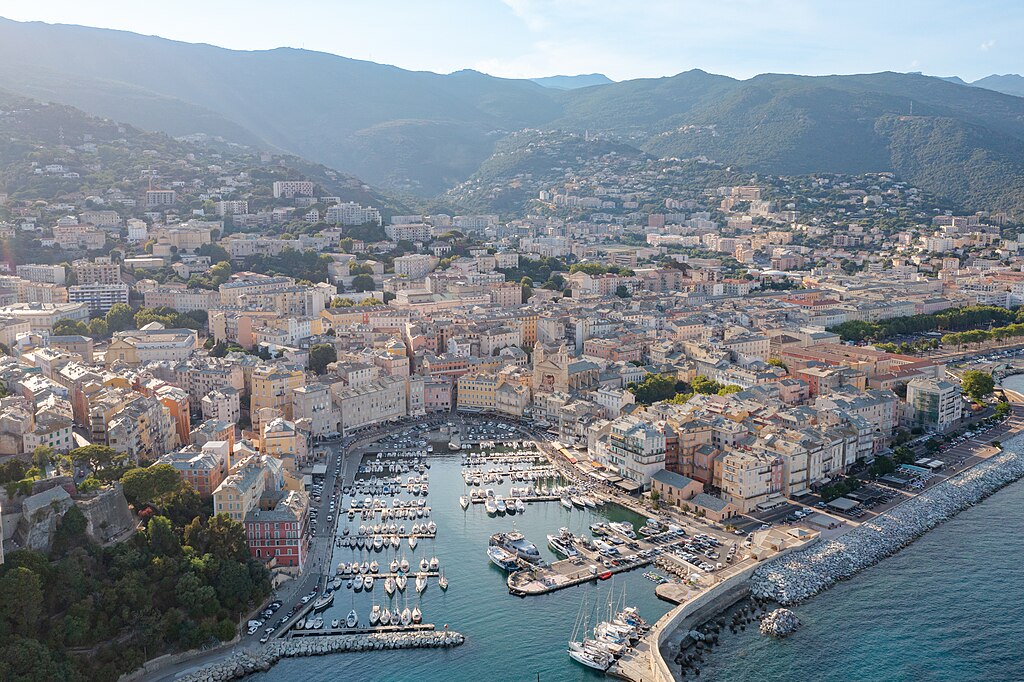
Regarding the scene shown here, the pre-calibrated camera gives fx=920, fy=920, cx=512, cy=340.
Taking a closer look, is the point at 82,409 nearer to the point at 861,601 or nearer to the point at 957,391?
the point at 861,601

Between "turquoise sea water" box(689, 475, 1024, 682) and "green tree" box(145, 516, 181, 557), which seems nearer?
"turquoise sea water" box(689, 475, 1024, 682)

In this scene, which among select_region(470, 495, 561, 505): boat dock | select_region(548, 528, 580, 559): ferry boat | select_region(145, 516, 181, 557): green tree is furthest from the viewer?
select_region(470, 495, 561, 505): boat dock

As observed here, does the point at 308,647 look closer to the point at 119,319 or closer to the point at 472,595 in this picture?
the point at 472,595

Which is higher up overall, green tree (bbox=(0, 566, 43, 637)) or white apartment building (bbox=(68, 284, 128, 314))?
white apartment building (bbox=(68, 284, 128, 314))

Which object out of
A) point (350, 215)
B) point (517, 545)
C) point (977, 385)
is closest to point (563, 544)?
point (517, 545)

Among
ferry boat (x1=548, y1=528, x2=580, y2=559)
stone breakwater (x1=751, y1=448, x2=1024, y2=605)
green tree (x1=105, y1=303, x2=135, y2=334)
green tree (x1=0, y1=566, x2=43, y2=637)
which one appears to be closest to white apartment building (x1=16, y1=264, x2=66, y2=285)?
green tree (x1=105, y1=303, x2=135, y2=334)

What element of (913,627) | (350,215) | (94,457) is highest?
(350,215)

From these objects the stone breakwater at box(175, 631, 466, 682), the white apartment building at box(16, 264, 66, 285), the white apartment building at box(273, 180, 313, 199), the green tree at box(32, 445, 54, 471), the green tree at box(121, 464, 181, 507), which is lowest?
the stone breakwater at box(175, 631, 466, 682)

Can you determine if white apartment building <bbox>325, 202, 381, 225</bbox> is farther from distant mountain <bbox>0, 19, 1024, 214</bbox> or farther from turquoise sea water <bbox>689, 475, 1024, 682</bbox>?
distant mountain <bbox>0, 19, 1024, 214</bbox>
